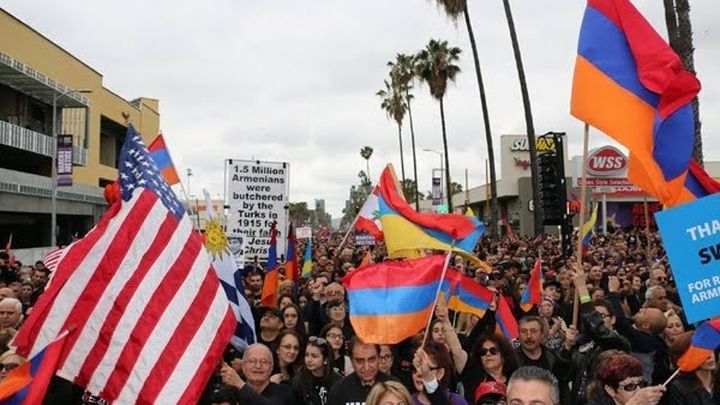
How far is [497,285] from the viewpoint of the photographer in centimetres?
1028

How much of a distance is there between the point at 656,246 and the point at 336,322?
1822 cm

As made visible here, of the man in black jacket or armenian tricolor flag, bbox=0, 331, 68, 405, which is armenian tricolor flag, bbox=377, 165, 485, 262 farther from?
armenian tricolor flag, bbox=0, 331, 68, 405

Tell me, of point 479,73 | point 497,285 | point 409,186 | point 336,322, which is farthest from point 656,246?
point 409,186

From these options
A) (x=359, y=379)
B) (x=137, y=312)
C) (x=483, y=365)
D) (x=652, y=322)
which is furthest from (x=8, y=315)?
(x=652, y=322)

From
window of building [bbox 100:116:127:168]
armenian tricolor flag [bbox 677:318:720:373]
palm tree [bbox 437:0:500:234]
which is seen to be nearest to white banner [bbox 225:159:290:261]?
armenian tricolor flag [bbox 677:318:720:373]

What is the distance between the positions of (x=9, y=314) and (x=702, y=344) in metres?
5.88

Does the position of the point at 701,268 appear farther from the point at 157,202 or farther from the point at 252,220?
the point at 252,220

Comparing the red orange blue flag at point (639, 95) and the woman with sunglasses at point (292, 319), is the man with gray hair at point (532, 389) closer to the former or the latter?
the red orange blue flag at point (639, 95)

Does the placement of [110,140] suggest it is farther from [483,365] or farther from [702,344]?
[702,344]

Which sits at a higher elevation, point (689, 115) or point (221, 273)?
point (689, 115)

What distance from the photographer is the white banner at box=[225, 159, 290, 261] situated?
12289mm

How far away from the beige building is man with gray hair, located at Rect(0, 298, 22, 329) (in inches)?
1042

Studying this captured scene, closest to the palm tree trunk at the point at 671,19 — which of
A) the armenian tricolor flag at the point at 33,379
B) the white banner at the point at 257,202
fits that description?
the white banner at the point at 257,202

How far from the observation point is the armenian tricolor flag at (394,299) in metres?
5.20
